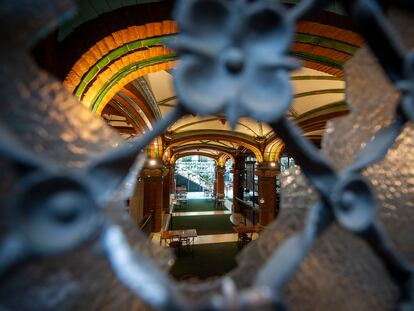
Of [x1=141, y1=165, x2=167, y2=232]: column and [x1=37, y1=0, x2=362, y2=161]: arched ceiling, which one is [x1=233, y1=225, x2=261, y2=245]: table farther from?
[x1=37, y1=0, x2=362, y2=161]: arched ceiling

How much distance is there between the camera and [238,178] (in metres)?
16.4

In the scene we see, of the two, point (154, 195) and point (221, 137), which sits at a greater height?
point (221, 137)

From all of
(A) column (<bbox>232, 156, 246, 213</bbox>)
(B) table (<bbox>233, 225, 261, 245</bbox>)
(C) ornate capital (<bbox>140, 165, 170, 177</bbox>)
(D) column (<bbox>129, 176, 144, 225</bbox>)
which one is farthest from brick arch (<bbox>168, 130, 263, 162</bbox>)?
(A) column (<bbox>232, 156, 246, 213</bbox>)

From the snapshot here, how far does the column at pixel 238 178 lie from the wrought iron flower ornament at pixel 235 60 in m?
15.5

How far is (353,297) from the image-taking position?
78 centimetres

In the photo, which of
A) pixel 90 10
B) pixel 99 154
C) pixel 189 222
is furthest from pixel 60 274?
pixel 189 222

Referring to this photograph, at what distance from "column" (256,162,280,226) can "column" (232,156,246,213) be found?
553cm

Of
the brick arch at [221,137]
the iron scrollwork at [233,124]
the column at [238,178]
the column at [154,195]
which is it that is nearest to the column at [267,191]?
the brick arch at [221,137]

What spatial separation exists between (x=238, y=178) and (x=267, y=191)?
20.4ft

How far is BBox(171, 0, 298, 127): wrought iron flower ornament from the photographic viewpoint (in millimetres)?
542

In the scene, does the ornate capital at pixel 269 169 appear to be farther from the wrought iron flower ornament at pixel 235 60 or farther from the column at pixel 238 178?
the wrought iron flower ornament at pixel 235 60

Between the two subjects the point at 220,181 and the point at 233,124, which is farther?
the point at 220,181

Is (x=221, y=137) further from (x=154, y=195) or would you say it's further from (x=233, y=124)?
(x=233, y=124)

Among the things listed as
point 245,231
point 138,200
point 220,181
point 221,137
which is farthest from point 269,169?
point 220,181
